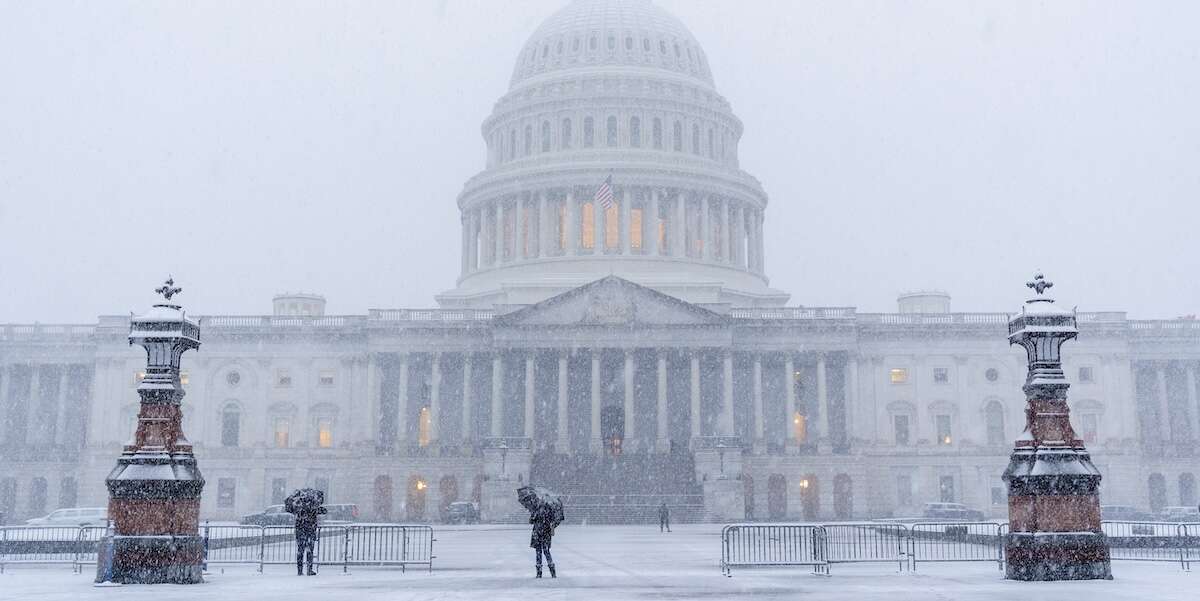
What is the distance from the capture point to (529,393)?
275 ft

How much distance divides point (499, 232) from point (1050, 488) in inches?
3236

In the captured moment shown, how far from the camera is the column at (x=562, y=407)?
267 feet

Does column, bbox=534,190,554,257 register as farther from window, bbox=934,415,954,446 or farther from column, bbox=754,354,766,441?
Answer: window, bbox=934,415,954,446

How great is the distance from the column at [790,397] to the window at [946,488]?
1123 centimetres

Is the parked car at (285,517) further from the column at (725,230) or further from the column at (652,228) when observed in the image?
the column at (725,230)

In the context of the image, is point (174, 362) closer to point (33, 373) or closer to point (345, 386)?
point (345, 386)

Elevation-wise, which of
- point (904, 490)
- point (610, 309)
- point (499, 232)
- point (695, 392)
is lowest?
point (904, 490)

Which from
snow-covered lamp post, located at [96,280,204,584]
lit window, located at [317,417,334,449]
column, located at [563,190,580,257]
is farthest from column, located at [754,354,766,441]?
snow-covered lamp post, located at [96,280,204,584]

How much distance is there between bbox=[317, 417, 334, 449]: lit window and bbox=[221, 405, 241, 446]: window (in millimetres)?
5704

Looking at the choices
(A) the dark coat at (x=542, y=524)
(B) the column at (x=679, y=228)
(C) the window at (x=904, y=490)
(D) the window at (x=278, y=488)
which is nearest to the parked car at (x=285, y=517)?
(D) the window at (x=278, y=488)

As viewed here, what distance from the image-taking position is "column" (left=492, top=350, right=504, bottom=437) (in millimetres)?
84188

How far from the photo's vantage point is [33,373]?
92.9 metres

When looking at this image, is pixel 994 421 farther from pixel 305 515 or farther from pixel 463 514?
pixel 305 515

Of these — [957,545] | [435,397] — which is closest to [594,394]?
[435,397]
